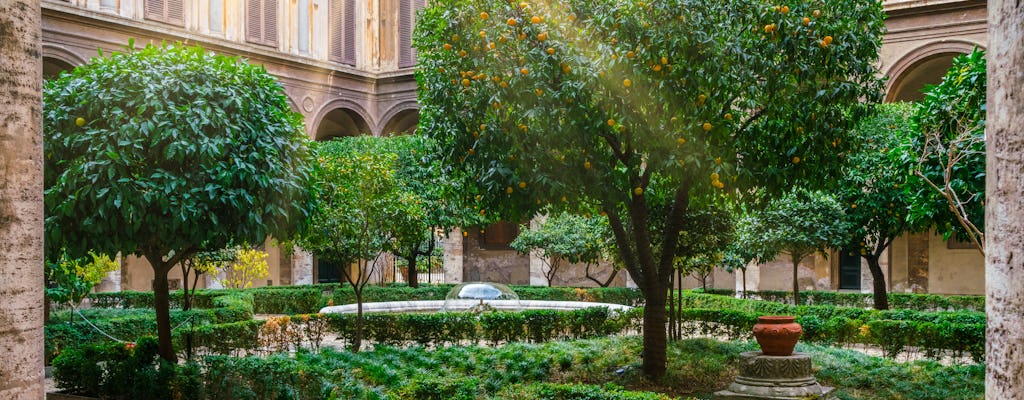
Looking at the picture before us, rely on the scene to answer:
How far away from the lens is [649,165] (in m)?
9.35

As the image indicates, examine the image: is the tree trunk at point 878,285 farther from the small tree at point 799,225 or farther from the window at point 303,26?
the window at point 303,26

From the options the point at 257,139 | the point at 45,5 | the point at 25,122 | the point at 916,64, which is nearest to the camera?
the point at 25,122

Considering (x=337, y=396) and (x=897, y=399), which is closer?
(x=337, y=396)

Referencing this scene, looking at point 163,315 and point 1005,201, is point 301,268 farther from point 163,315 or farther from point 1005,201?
point 1005,201

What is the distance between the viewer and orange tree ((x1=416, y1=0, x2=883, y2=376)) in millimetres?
8570

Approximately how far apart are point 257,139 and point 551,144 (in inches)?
116

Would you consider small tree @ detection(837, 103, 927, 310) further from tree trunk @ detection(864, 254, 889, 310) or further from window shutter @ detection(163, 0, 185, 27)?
window shutter @ detection(163, 0, 185, 27)

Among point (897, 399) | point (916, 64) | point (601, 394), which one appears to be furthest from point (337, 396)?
point (916, 64)

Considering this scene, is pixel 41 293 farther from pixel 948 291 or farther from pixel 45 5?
pixel 948 291

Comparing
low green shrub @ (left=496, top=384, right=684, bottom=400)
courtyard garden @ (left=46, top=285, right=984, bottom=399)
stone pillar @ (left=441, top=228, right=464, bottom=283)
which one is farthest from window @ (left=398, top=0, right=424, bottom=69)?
low green shrub @ (left=496, top=384, right=684, bottom=400)

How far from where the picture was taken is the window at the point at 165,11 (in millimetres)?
24953

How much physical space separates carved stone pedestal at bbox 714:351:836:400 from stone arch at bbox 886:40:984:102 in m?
16.1

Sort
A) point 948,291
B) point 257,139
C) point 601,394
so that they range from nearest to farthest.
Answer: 1. point 601,394
2. point 257,139
3. point 948,291

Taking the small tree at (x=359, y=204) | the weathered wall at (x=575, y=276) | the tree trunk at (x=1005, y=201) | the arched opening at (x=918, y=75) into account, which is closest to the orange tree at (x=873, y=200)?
the arched opening at (x=918, y=75)
